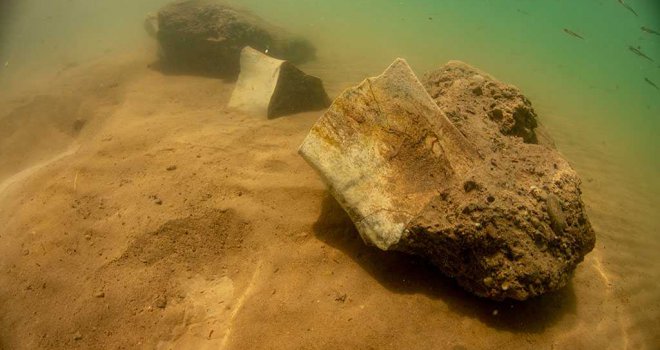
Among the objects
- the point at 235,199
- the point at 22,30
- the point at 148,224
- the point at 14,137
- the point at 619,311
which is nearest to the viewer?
the point at 619,311

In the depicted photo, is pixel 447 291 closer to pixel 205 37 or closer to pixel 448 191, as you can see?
pixel 448 191

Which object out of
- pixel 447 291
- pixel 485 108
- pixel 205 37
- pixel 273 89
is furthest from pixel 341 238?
pixel 205 37

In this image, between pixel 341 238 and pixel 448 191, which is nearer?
pixel 448 191

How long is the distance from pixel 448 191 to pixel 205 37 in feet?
26.0

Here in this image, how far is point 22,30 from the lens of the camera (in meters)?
24.7

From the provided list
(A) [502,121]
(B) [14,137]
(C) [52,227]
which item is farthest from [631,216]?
(B) [14,137]

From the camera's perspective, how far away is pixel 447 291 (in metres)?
2.82

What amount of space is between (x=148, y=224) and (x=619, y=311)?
446 centimetres

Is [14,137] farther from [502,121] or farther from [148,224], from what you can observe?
[502,121]

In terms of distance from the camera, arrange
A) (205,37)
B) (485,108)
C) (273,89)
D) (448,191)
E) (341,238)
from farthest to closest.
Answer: (205,37), (273,89), (485,108), (341,238), (448,191)

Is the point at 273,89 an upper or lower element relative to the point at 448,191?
lower

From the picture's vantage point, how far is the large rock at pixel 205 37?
861 centimetres

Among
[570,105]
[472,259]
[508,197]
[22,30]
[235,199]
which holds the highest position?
[508,197]

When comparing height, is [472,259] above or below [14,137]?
above
